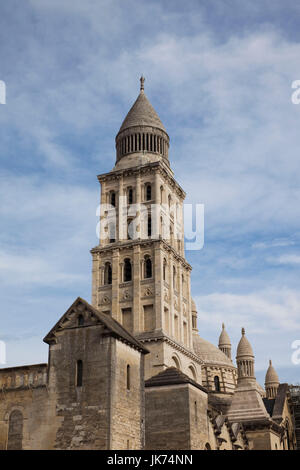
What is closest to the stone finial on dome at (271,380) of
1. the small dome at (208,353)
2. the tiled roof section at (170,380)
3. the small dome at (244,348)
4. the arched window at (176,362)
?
the small dome at (208,353)

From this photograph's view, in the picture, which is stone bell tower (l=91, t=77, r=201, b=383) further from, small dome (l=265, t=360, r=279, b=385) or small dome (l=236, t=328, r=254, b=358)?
small dome (l=265, t=360, r=279, b=385)

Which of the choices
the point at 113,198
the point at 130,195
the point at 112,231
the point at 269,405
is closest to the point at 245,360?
the point at 269,405

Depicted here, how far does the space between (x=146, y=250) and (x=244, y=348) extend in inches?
638

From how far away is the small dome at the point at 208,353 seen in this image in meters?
80.3

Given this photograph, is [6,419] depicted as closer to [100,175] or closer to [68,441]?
[68,441]

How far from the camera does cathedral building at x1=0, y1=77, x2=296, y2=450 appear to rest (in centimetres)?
2823

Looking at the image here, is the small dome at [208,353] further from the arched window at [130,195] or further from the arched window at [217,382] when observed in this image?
the arched window at [130,195]

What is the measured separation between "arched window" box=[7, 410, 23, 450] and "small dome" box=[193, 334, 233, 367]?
52602 mm

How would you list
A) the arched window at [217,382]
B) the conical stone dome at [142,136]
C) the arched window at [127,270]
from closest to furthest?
the arched window at [127,270]
the conical stone dome at [142,136]
the arched window at [217,382]

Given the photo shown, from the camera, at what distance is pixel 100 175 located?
65000 millimetres

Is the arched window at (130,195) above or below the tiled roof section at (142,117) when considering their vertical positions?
below

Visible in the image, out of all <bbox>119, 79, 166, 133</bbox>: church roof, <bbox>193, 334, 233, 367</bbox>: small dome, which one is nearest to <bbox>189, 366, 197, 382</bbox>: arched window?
<bbox>193, 334, 233, 367</bbox>: small dome

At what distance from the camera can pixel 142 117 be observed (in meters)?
66.4

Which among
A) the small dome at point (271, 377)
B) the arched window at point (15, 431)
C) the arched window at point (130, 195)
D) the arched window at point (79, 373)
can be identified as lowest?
the arched window at point (15, 431)
